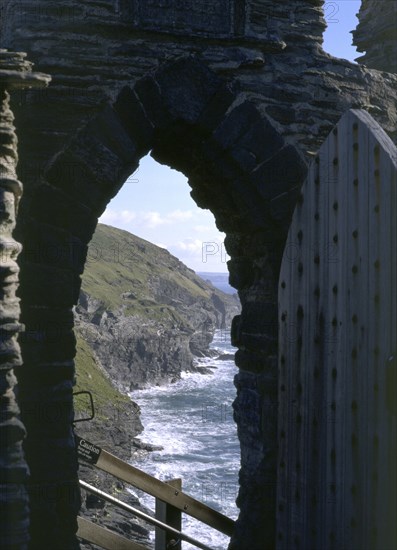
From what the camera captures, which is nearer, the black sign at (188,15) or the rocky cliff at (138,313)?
the black sign at (188,15)

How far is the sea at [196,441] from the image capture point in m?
42.3

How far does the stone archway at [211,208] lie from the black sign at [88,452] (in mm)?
624

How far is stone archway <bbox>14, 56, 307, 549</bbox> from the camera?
434 centimetres

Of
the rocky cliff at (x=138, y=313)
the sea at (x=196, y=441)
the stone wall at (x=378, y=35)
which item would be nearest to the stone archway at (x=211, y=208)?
the stone wall at (x=378, y=35)

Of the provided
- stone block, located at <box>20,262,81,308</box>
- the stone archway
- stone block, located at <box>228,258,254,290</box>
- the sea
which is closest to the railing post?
the stone archway

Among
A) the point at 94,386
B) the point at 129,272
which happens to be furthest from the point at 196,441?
the point at 129,272

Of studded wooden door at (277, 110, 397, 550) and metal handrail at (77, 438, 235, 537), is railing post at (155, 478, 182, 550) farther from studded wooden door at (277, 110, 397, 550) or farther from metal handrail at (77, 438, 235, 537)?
studded wooden door at (277, 110, 397, 550)

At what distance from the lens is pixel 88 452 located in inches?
198

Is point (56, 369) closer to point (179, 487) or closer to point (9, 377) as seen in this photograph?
point (9, 377)

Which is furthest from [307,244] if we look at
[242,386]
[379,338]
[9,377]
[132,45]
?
[9,377]

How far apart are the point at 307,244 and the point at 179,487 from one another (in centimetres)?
218

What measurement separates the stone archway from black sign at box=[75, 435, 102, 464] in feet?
2.05

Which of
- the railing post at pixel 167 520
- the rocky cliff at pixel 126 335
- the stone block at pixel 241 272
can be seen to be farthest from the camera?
the rocky cliff at pixel 126 335

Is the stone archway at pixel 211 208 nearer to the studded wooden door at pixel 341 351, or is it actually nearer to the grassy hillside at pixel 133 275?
the studded wooden door at pixel 341 351
